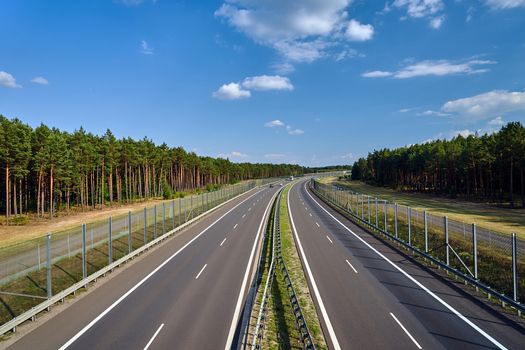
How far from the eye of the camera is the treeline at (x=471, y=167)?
61.3 m

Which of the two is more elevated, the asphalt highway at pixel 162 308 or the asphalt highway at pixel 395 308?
the asphalt highway at pixel 162 308

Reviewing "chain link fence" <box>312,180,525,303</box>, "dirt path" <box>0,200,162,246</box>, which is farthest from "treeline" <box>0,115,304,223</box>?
"chain link fence" <box>312,180,525,303</box>

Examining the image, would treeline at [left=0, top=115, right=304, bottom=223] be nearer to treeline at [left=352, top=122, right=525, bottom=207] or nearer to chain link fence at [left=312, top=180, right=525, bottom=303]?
chain link fence at [left=312, top=180, right=525, bottom=303]

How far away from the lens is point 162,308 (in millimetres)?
13906

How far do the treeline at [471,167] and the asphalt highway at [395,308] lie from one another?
53.5m

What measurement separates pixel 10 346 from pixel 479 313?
1710 cm

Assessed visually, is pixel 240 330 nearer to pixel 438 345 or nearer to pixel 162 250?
pixel 438 345

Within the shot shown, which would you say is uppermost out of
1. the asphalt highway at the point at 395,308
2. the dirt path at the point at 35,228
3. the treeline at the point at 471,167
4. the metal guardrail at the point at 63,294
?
the treeline at the point at 471,167

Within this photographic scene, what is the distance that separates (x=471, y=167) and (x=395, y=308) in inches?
2978

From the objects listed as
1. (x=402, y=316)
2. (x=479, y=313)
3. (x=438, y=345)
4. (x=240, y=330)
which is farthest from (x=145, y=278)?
(x=479, y=313)

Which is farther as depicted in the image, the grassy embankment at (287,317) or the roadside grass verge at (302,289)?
the roadside grass verge at (302,289)

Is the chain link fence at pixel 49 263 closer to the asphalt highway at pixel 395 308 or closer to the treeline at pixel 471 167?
the asphalt highway at pixel 395 308

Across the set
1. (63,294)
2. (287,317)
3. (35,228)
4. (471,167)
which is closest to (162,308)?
(63,294)

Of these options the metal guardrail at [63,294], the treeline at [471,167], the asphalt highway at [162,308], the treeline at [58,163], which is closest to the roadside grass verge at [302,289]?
the asphalt highway at [162,308]
